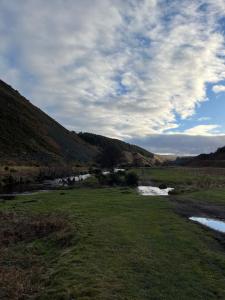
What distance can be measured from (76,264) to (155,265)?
3.15 metres

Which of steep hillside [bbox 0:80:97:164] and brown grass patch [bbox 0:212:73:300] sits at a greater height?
steep hillside [bbox 0:80:97:164]

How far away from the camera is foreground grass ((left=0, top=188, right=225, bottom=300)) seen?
503 inches

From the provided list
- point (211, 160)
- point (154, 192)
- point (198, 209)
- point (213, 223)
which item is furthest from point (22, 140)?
point (213, 223)

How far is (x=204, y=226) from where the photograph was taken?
24.5 metres

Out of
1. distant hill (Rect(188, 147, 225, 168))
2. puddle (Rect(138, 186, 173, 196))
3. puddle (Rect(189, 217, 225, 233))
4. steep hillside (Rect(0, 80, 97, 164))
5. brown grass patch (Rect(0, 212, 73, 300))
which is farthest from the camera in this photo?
distant hill (Rect(188, 147, 225, 168))

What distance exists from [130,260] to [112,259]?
2.50 ft

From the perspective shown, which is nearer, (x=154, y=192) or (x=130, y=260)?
(x=130, y=260)

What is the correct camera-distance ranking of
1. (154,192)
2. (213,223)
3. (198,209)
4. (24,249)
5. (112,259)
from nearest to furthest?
(112,259)
(24,249)
(213,223)
(198,209)
(154,192)

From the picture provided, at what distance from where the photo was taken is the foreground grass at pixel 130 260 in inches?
503

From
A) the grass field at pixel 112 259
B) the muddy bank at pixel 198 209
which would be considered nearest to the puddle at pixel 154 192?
the muddy bank at pixel 198 209

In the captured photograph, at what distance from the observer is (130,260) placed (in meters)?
16.0

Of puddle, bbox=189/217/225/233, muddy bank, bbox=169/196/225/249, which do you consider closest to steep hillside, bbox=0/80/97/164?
muddy bank, bbox=169/196/225/249

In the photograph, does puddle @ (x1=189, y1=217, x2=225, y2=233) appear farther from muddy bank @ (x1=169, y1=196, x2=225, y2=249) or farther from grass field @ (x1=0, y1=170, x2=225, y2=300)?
grass field @ (x1=0, y1=170, x2=225, y2=300)

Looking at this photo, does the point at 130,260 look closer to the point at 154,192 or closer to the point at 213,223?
the point at 213,223
